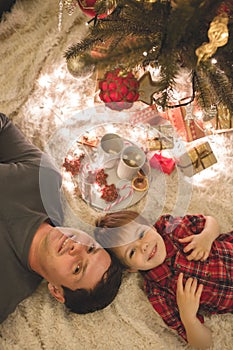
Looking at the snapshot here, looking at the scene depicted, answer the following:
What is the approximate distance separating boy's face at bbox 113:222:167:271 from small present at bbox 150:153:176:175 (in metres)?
0.28

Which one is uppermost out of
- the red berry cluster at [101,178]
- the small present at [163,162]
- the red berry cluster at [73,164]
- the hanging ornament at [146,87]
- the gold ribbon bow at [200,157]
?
the hanging ornament at [146,87]

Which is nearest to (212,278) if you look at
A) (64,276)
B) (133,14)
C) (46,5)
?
(64,276)

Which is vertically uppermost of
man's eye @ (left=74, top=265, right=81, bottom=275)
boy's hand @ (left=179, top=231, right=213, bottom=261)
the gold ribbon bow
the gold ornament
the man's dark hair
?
the gold ornament

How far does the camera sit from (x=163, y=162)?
1600 millimetres

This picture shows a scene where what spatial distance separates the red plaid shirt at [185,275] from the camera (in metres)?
1.43

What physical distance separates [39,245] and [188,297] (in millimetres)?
510

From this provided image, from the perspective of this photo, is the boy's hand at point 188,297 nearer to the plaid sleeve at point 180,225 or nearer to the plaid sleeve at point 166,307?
the plaid sleeve at point 166,307

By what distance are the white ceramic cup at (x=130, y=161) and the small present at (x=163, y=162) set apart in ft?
0.27

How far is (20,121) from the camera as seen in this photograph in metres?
1.66

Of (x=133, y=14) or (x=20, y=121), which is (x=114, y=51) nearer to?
(x=133, y=14)

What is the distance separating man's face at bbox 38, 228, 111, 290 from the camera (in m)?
1.28

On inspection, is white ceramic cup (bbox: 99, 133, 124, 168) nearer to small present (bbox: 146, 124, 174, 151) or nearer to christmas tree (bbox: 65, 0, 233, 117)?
small present (bbox: 146, 124, 174, 151)

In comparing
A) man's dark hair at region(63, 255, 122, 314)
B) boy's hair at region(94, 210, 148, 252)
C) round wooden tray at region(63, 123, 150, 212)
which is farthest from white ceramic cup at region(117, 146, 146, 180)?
man's dark hair at region(63, 255, 122, 314)

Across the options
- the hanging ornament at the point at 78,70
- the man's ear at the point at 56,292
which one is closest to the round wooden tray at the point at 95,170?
the hanging ornament at the point at 78,70
